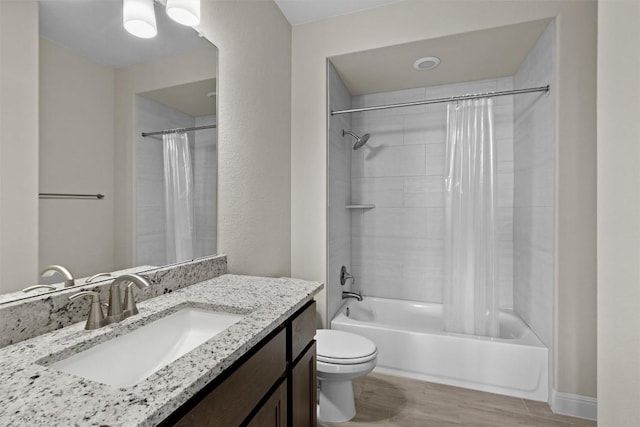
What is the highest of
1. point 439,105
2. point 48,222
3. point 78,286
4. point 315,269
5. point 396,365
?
point 439,105

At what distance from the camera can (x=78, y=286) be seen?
0.88m

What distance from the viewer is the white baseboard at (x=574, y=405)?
1.70m

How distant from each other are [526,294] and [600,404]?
1029mm

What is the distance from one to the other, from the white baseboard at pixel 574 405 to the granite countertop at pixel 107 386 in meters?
1.81

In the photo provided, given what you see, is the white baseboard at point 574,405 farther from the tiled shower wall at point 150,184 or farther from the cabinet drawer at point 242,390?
the tiled shower wall at point 150,184

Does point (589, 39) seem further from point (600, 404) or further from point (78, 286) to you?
point (78, 286)

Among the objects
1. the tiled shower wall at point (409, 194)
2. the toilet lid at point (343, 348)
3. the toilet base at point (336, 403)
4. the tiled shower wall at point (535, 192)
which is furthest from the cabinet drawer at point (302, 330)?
the tiled shower wall at point (409, 194)

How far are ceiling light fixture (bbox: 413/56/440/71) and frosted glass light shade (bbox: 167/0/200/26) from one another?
166 cm

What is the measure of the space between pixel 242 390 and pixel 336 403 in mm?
1155

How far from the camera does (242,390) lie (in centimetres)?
76

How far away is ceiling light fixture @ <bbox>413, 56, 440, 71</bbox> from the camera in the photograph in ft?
7.38

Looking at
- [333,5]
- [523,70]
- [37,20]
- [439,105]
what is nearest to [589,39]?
[523,70]

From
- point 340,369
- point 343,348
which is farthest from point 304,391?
point 343,348

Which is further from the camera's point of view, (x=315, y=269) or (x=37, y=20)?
(x=315, y=269)
